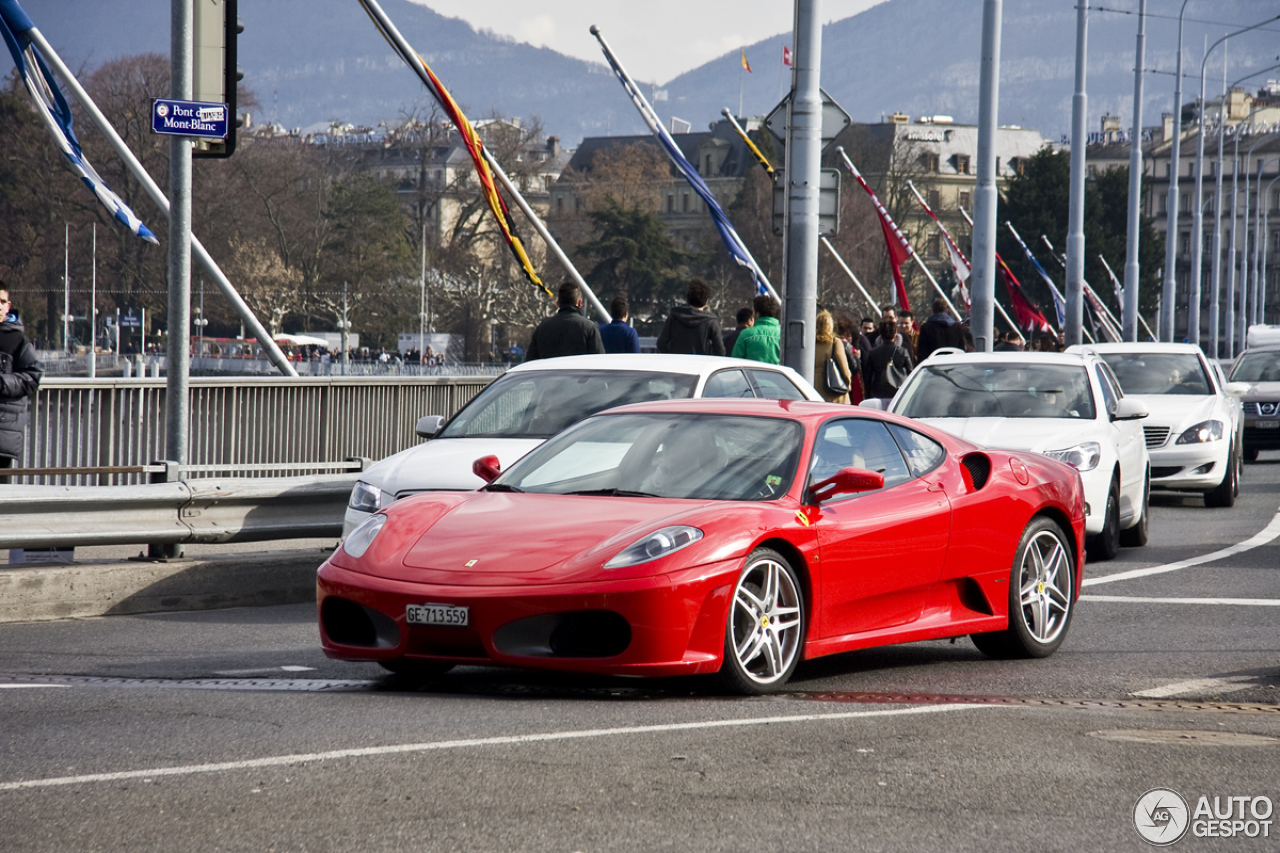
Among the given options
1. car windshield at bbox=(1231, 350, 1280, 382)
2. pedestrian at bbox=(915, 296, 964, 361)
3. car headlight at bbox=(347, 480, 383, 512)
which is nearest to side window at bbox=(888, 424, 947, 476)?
car headlight at bbox=(347, 480, 383, 512)

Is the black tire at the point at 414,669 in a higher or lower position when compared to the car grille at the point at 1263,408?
lower

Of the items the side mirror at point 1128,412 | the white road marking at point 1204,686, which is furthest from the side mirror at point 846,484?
the side mirror at point 1128,412

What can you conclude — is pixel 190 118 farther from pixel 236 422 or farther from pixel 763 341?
pixel 763 341

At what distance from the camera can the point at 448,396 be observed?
64.1ft

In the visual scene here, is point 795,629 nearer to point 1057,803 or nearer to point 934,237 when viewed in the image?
point 1057,803

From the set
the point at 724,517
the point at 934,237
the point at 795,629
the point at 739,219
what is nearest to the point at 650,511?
the point at 724,517

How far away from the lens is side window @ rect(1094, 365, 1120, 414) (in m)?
14.6

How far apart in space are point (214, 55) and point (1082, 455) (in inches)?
266

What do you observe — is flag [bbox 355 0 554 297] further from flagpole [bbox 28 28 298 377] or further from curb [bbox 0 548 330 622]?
curb [bbox 0 548 330 622]

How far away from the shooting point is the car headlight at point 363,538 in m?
7.40

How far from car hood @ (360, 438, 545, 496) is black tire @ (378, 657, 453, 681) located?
2.51 meters

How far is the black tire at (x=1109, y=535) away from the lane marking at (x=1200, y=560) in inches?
19.4

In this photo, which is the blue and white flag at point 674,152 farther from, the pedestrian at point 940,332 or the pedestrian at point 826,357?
the pedestrian at point 826,357

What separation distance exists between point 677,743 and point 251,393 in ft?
36.2
